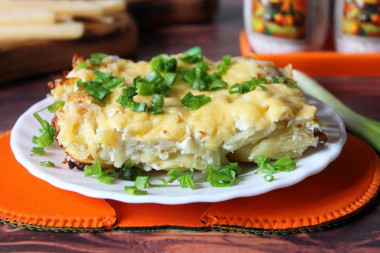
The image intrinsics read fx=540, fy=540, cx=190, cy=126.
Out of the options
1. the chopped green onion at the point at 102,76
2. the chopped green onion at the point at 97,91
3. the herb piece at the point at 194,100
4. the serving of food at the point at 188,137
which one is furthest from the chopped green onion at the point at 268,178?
the chopped green onion at the point at 102,76

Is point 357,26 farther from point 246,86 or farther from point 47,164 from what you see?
point 47,164

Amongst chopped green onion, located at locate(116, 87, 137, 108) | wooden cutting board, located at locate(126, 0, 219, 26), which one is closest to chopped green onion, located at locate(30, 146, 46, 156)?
chopped green onion, located at locate(116, 87, 137, 108)

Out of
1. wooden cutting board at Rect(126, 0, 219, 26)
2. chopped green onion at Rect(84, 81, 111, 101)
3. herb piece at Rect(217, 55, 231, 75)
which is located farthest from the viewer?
wooden cutting board at Rect(126, 0, 219, 26)

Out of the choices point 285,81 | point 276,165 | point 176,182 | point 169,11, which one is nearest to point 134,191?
point 176,182

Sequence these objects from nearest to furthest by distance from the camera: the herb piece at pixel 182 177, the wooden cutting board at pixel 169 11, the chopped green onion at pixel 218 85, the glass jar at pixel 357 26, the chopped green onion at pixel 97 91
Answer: the herb piece at pixel 182 177, the chopped green onion at pixel 97 91, the chopped green onion at pixel 218 85, the glass jar at pixel 357 26, the wooden cutting board at pixel 169 11

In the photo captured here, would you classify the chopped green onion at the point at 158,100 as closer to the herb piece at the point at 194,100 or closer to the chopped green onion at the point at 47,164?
the herb piece at the point at 194,100

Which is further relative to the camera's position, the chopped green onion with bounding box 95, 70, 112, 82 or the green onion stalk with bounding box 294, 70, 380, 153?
the green onion stalk with bounding box 294, 70, 380, 153

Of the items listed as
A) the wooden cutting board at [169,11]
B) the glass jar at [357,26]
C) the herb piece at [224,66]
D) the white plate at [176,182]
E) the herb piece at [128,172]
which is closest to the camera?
the white plate at [176,182]

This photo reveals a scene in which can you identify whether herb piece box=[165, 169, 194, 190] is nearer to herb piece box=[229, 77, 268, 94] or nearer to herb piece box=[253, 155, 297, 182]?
herb piece box=[253, 155, 297, 182]
